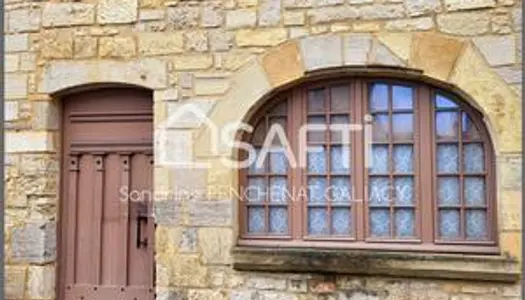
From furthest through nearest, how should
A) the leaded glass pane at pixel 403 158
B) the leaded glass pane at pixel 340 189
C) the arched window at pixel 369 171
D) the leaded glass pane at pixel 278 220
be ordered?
the leaded glass pane at pixel 278 220 → the leaded glass pane at pixel 340 189 → the leaded glass pane at pixel 403 158 → the arched window at pixel 369 171

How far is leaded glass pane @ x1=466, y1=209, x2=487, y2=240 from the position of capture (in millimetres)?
4121

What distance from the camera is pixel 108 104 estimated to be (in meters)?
4.85

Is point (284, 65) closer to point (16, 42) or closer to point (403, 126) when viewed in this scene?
point (403, 126)

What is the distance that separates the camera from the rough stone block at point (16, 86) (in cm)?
480

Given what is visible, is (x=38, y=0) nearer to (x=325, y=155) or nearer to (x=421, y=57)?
(x=325, y=155)

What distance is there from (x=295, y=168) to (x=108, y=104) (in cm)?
155

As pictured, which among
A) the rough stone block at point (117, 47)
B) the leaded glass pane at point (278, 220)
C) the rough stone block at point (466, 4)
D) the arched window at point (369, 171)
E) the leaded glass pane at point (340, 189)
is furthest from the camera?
the rough stone block at point (117, 47)

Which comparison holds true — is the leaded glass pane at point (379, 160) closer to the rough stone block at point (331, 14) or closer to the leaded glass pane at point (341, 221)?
the leaded glass pane at point (341, 221)

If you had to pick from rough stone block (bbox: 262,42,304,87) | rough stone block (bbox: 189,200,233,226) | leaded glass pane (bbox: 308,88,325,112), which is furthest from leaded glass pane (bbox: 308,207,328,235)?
rough stone block (bbox: 262,42,304,87)

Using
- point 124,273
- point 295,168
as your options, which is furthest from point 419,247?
point 124,273

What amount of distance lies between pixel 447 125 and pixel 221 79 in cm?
158

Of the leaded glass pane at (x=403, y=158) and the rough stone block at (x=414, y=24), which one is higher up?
the rough stone block at (x=414, y=24)

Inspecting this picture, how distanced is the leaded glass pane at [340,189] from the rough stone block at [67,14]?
216 centimetres

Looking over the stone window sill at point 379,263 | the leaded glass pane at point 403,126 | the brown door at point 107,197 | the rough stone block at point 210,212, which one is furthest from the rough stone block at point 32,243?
the leaded glass pane at point 403,126
